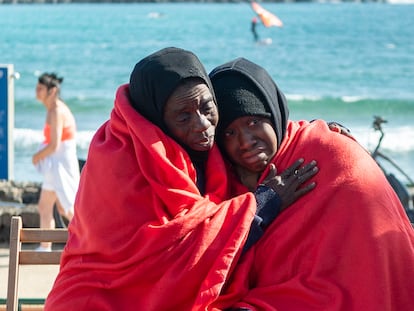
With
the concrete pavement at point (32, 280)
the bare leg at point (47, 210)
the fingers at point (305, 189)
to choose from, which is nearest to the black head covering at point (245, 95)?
the fingers at point (305, 189)

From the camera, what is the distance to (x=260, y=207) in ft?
10.6

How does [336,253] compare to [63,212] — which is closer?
[336,253]

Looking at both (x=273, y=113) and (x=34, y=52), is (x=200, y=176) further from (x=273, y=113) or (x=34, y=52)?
(x=34, y=52)

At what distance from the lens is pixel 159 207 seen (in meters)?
3.15

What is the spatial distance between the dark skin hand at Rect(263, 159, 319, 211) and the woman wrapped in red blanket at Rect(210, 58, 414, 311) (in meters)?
0.03

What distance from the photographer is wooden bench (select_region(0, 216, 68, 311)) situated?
12.7 feet

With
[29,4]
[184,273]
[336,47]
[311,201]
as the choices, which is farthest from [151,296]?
[29,4]

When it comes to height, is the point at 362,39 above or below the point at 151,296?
above

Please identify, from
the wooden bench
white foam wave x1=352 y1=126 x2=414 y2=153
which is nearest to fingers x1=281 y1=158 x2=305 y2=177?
the wooden bench

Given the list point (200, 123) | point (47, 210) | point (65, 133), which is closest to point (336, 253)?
point (200, 123)

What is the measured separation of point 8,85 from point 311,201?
638cm

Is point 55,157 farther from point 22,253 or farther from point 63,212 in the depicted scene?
point 22,253

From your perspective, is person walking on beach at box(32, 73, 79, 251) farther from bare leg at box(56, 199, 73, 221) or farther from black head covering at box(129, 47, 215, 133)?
black head covering at box(129, 47, 215, 133)

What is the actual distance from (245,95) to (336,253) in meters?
0.63
